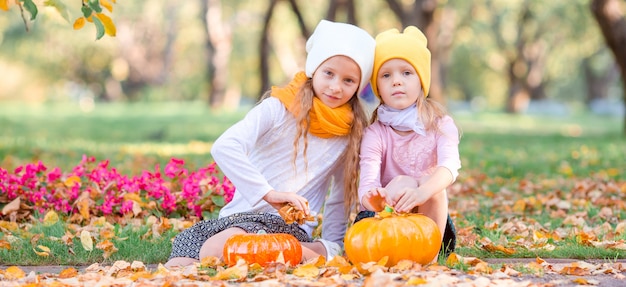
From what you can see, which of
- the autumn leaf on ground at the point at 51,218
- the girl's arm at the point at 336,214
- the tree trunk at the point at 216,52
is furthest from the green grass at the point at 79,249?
the tree trunk at the point at 216,52

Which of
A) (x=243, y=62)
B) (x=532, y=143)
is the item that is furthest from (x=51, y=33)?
(x=532, y=143)

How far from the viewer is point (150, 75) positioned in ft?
139

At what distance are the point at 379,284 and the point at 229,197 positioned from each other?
259cm

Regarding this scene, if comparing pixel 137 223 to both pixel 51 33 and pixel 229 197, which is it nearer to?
pixel 229 197

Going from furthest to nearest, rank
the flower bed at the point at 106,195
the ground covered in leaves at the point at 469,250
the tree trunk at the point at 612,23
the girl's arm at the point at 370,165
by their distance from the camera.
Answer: the tree trunk at the point at 612,23, the flower bed at the point at 106,195, the girl's arm at the point at 370,165, the ground covered in leaves at the point at 469,250

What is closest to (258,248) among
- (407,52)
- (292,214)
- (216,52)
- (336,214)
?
(292,214)

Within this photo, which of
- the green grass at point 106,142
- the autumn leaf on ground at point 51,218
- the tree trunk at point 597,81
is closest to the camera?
the autumn leaf on ground at point 51,218

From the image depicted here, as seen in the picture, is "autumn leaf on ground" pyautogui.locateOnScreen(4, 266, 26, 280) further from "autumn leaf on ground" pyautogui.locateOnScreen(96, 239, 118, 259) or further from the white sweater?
the white sweater

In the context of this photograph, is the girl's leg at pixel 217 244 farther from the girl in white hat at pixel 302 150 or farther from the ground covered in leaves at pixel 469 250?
the ground covered in leaves at pixel 469 250

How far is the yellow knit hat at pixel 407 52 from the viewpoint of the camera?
4035 millimetres

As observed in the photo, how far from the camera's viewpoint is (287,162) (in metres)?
4.32

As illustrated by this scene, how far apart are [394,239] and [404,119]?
27.7 inches

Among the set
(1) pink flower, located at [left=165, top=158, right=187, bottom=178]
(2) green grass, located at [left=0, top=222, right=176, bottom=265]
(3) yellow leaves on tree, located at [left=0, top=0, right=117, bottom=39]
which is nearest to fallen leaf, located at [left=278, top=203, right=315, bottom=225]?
(2) green grass, located at [left=0, top=222, right=176, bottom=265]

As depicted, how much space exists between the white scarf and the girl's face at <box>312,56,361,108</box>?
0.65 ft
